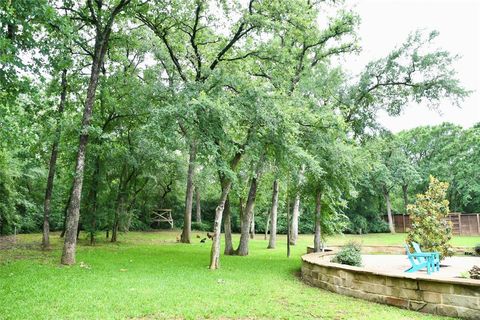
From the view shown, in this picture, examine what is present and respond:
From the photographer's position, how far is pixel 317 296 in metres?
7.48

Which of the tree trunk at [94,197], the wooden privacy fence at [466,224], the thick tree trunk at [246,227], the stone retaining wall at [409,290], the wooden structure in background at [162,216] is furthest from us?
the wooden structure in background at [162,216]

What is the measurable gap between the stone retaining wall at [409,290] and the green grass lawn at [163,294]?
248mm

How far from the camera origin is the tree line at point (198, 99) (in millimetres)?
10664

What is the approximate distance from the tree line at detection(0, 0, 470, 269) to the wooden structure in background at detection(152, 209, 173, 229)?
8.10 meters

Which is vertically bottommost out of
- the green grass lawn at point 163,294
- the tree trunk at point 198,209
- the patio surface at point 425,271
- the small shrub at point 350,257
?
the green grass lawn at point 163,294

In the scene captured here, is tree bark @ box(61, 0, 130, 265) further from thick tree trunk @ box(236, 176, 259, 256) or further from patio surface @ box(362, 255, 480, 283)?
patio surface @ box(362, 255, 480, 283)

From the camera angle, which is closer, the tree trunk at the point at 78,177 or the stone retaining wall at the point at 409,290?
the stone retaining wall at the point at 409,290

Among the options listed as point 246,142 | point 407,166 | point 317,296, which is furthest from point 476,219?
point 317,296

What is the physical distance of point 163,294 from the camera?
280 inches

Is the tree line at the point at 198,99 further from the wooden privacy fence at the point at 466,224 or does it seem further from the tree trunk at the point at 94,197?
the wooden privacy fence at the point at 466,224

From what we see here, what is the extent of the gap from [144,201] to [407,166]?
79.1 feet

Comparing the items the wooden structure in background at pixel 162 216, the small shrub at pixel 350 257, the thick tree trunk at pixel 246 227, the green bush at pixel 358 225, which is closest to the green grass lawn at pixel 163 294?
the small shrub at pixel 350 257

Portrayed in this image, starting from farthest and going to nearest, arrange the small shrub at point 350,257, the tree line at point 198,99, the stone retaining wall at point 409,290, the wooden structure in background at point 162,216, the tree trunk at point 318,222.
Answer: the wooden structure in background at point 162,216 → the tree trunk at point 318,222 → the tree line at point 198,99 → the small shrub at point 350,257 → the stone retaining wall at point 409,290

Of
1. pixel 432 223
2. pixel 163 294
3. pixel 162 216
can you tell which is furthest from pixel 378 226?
pixel 163 294
